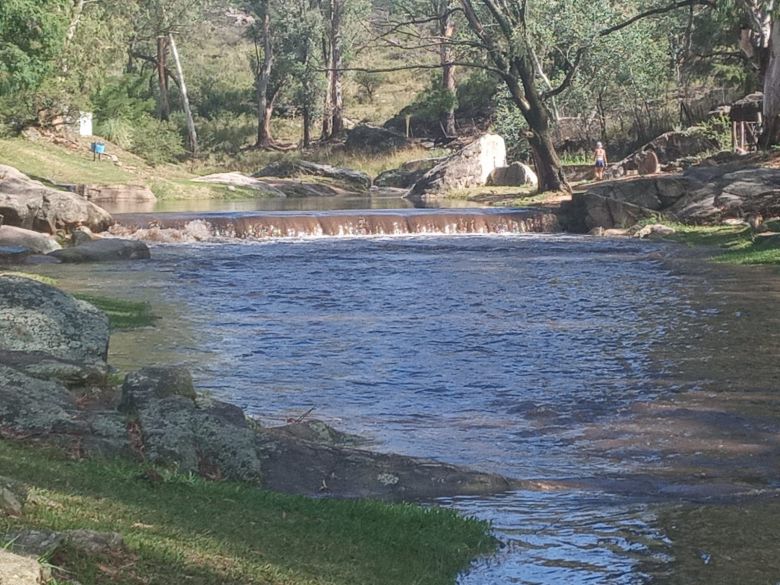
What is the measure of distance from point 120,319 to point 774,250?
13273mm

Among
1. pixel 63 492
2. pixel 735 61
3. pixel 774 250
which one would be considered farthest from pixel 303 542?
pixel 735 61

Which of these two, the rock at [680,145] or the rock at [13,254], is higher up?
the rock at [680,145]

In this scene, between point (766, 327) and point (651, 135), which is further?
point (651, 135)

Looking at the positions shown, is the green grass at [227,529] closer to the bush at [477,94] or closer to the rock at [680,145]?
the rock at [680,145]

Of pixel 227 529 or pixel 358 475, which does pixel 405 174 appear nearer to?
pixel 358 475

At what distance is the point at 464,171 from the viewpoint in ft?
155

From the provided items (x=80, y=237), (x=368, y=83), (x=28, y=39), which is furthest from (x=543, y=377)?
(x=368, y=83)

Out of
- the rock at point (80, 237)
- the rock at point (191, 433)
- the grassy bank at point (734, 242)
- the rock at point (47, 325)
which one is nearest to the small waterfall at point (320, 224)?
the rock at point (80, 237)

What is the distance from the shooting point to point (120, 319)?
1554 centimetres

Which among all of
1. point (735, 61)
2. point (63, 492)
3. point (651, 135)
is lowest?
point (63, 492)

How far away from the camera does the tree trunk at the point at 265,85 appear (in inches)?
2584

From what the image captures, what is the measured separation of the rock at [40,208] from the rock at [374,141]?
35068mm

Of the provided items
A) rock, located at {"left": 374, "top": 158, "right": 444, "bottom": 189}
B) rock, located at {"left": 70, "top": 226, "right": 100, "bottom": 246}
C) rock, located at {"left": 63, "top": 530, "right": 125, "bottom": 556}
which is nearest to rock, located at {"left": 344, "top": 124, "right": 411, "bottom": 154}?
rock, located at {"left": 374, "top": 158, "right": 444, "bottom": 189}

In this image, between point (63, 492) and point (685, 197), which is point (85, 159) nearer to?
point (685, 197)
